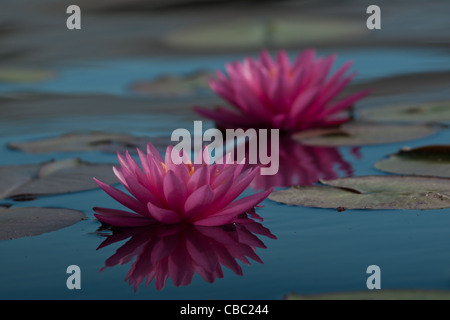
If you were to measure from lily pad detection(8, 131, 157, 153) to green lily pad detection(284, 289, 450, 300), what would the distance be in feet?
4.51

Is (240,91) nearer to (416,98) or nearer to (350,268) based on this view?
(416,98)

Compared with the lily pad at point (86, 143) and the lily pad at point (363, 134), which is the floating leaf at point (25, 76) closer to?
the lily pad at point (86, 143)

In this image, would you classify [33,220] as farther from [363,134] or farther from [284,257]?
[363,134]

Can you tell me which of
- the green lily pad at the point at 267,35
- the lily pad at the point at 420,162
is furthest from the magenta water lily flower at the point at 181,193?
the green lily pad at the point at 267,35

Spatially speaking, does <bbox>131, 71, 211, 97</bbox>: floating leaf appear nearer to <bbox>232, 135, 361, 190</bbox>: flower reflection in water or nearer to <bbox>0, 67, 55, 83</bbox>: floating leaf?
<bbox>0, 67, 55, 83</bbox>: floating leaf

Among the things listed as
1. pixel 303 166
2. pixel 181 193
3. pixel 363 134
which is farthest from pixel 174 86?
pixel 181 193

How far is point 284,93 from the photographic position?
261 cm

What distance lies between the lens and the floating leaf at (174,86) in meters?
3.90

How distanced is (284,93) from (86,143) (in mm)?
763

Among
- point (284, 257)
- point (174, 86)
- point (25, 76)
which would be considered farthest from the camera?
point (25, 76)

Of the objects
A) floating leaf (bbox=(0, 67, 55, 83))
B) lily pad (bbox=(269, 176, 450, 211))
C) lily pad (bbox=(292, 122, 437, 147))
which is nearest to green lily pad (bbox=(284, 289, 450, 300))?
lily pad (bbox=(269, 176, 450, 211))

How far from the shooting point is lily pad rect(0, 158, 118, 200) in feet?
6.48

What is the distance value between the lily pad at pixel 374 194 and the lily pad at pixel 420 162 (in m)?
0.12
